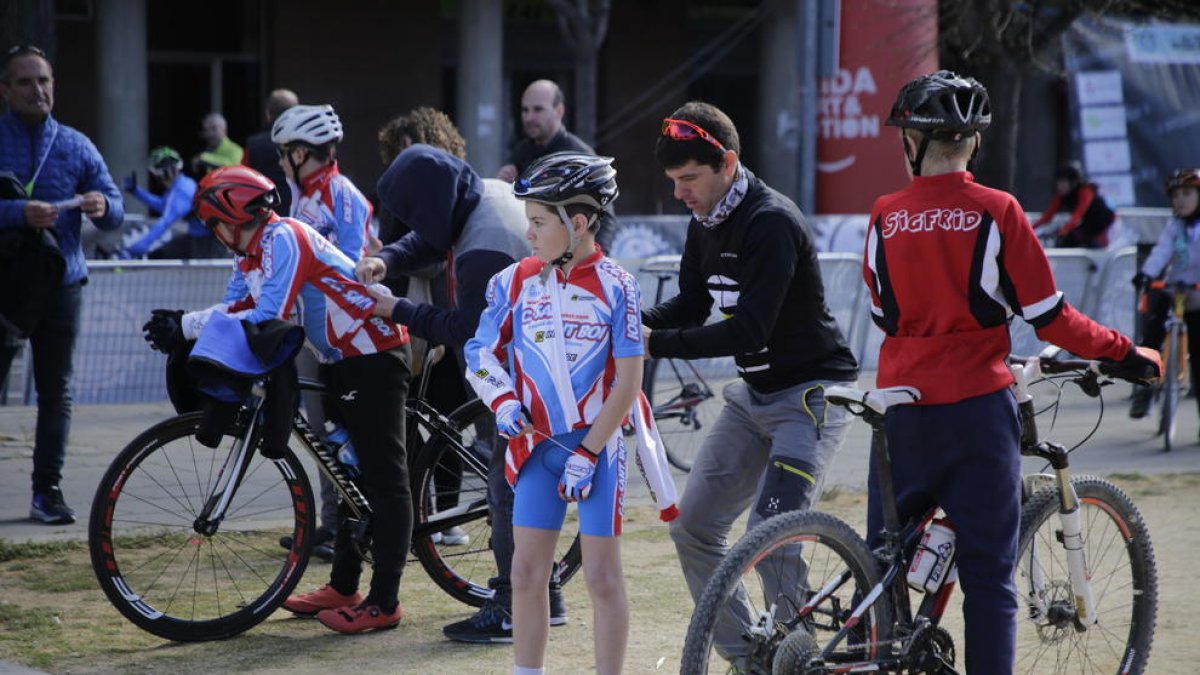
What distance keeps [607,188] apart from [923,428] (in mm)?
1117

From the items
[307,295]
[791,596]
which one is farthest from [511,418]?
[307,295]

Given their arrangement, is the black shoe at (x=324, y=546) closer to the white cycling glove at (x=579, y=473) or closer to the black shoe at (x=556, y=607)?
the black shoe at (x=556, y=607)

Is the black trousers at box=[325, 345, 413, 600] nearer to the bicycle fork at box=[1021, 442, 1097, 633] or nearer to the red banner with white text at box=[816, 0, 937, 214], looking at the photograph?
the bicycle fork at box=[1021, 442, 1097, 633]

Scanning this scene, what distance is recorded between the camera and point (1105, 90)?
944 inches

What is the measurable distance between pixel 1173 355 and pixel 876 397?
699cm

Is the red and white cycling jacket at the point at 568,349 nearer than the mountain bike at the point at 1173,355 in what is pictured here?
Yes

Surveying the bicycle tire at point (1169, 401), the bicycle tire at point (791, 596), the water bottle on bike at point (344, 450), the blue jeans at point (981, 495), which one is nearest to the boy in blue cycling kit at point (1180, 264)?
the bicycle tire at point (1169, 401)

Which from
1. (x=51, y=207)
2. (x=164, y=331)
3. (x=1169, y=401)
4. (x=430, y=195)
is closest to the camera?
(x=164, y=331)

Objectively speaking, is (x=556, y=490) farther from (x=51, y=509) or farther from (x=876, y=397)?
(x=51, y=509)

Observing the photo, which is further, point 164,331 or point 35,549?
point 35,549

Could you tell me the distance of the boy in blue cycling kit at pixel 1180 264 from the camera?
1084cm

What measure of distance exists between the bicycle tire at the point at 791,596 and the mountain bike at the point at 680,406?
4.91m

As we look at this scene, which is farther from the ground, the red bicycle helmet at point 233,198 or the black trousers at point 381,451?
the red bicycle helmet at point 233,198

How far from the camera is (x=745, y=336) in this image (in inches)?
188
